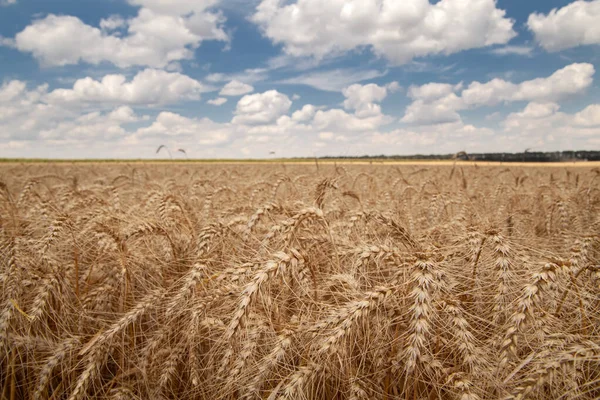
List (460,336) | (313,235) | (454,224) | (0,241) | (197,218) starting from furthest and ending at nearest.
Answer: (197,218)
(454,224)
(0,241)
(313,235)
(460,336)

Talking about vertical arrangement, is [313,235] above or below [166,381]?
above

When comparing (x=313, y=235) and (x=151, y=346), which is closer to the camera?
(x=151, y=346)

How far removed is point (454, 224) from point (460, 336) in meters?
1.53

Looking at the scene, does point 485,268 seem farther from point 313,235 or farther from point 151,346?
point 151,346

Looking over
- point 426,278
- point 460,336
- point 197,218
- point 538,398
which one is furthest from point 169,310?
point 197,218

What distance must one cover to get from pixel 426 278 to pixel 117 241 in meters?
2.06

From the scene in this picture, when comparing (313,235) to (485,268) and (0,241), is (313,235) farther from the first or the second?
(0,241)

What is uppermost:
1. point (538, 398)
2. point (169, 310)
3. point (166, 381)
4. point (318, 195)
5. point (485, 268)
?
point (318, 195)

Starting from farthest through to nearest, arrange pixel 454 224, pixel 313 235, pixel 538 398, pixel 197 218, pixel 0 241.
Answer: pixel 197 218 → pixel 454 224 → pixel 0 241 → pixel 313 235 → pixel 538 398

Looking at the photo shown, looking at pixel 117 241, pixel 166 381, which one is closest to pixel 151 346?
pixel 166 381

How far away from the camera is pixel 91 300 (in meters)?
2.61

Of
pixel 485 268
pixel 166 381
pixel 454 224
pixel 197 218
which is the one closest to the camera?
pixel 166 381

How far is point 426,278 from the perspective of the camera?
1.54 m

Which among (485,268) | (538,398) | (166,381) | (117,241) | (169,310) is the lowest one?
(166,381)
